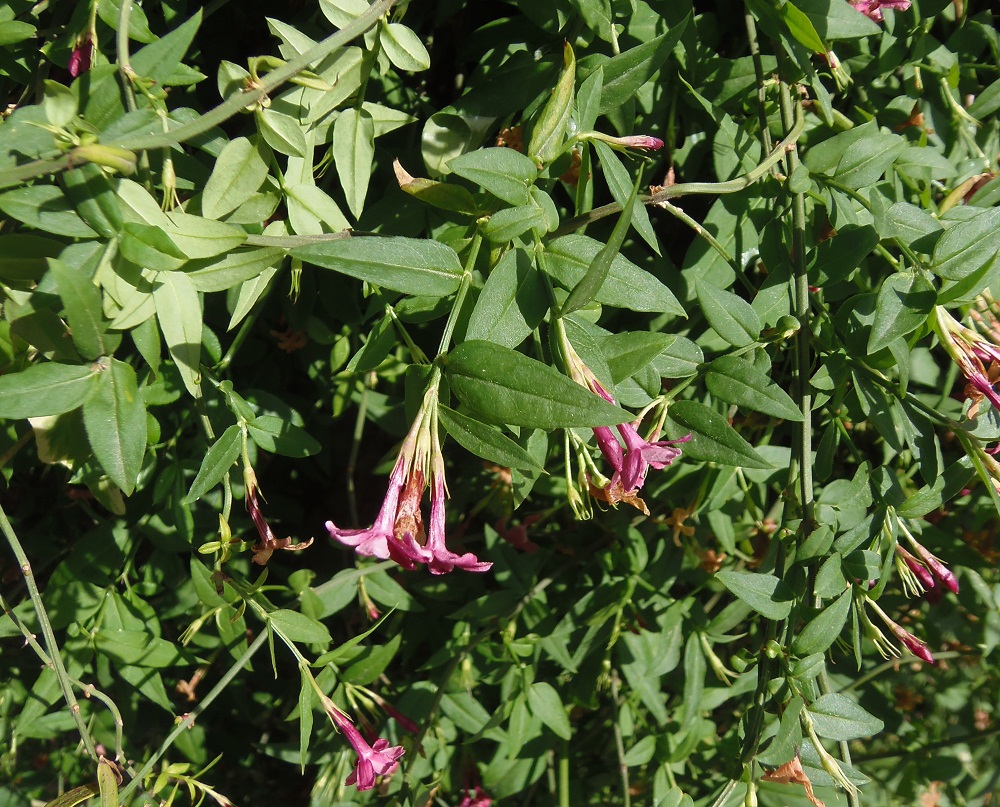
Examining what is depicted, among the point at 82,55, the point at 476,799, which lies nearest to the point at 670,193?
the point at 82,55

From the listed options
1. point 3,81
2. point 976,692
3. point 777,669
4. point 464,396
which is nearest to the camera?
point 464,396

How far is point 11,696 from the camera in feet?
3.77

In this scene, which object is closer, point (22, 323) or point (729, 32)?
point (22, 323)

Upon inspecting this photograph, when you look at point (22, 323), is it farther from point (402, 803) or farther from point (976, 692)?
point (976, 692)

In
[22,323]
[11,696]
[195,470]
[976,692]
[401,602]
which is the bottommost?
[976,692]

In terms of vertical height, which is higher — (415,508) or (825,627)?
(415,508)

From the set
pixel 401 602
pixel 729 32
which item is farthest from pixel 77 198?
pixel 729 32

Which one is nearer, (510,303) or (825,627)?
(510,303)

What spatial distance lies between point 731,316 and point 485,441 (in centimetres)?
31

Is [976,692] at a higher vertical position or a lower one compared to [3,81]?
lower

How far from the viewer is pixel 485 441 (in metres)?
0.59

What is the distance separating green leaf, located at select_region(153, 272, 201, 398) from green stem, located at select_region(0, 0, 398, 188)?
0.37ft

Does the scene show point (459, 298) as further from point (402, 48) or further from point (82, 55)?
point (82, 55)

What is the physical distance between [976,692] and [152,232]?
5.99ft
